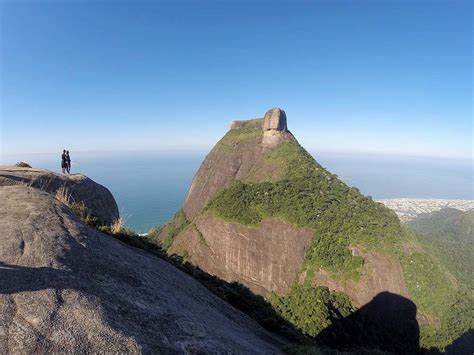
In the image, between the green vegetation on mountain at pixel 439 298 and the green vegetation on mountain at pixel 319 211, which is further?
the green vegetation on mountain at pixel 319 211

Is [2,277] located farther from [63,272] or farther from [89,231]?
[89,231]

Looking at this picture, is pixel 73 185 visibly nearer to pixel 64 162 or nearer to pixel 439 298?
pixel 64 162

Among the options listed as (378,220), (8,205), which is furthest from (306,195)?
(8,205)

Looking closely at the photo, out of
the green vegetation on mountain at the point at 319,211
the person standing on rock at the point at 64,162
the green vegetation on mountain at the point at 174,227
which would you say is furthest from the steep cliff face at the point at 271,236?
the person standing on rock at the point at 64,162

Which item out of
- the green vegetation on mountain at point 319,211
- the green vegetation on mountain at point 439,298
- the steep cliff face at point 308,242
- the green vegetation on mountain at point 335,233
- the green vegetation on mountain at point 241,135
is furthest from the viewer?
the green vegetation on mountain at point 241,135

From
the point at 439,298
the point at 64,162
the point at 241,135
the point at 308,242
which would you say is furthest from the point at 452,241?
the point at 64,162

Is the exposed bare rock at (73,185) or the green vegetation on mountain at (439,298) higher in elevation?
the exposed bare rock at (73,185)

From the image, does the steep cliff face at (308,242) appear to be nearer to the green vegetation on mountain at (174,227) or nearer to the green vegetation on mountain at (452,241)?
the green vegetation on mountain at (174,227)
